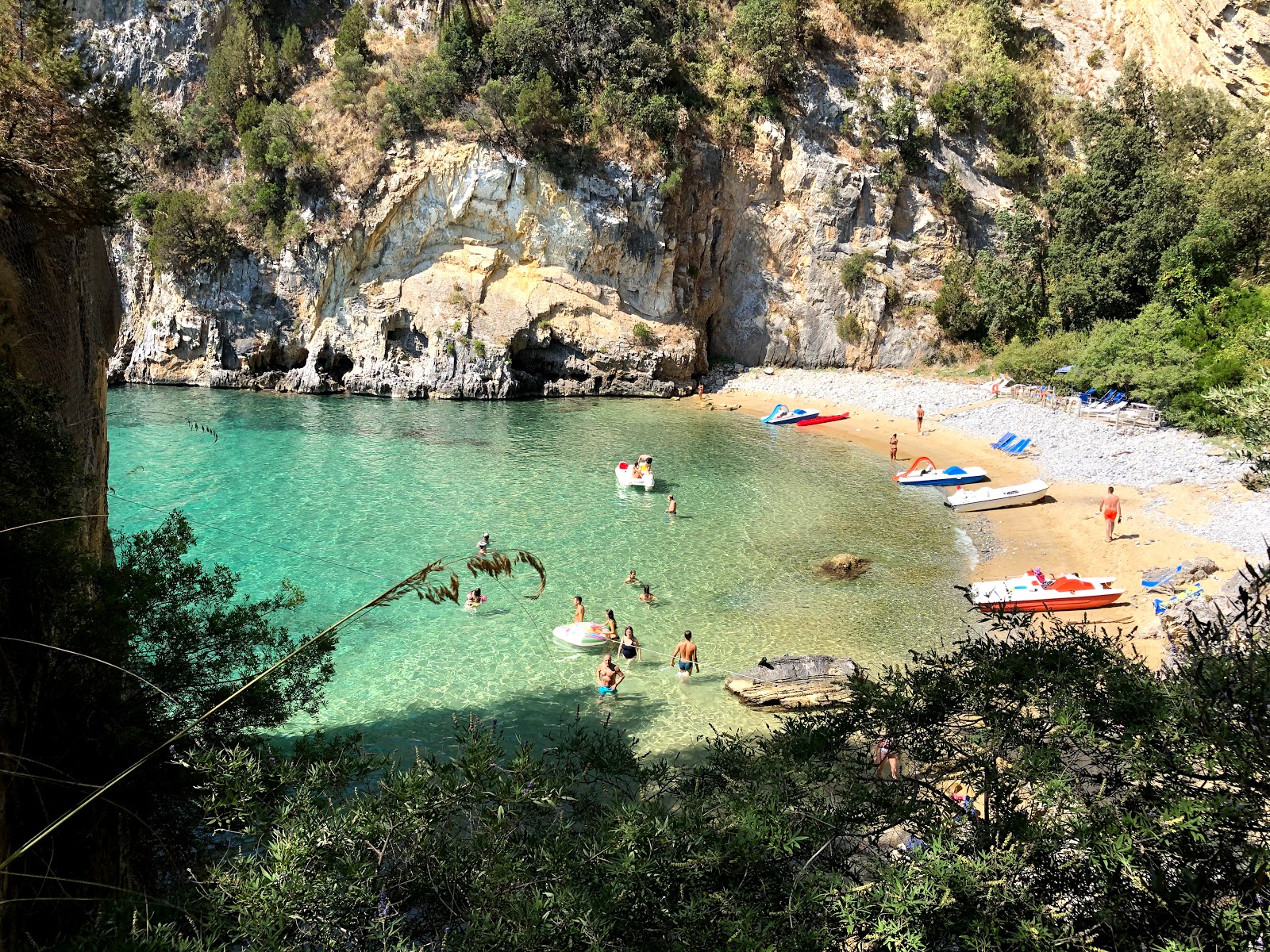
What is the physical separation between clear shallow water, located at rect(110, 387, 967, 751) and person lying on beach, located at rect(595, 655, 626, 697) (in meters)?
0.23

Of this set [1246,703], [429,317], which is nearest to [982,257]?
[429,317]

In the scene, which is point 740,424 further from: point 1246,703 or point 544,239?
point 1246,703

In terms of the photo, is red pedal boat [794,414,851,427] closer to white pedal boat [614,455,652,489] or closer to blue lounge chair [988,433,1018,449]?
blue lounge chair [988,433,1018,449]

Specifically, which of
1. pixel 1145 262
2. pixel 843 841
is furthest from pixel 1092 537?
pixel 1145 262

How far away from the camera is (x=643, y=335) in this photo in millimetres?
36531

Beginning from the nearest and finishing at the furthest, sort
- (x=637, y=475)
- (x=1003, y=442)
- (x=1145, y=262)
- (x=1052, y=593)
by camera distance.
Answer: (x=1052, y=593) → (x=637, y=475) → (x=1003, y=442) → (x=1145, y=262)

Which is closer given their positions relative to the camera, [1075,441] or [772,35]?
[1075,441]

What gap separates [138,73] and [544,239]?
24.9 meters

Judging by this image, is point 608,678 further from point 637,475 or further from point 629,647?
point 637,475

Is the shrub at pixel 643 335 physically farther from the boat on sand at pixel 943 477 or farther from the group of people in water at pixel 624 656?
the group of people in water at pixel 624 656

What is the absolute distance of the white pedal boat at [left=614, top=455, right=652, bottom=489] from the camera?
2208 centimetres

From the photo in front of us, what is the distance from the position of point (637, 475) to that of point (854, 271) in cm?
2149

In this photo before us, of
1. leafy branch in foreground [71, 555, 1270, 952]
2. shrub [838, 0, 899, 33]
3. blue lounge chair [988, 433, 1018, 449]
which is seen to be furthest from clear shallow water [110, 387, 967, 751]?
shrub [838, 0, 899, 33]

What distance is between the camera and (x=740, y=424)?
31.3 m
